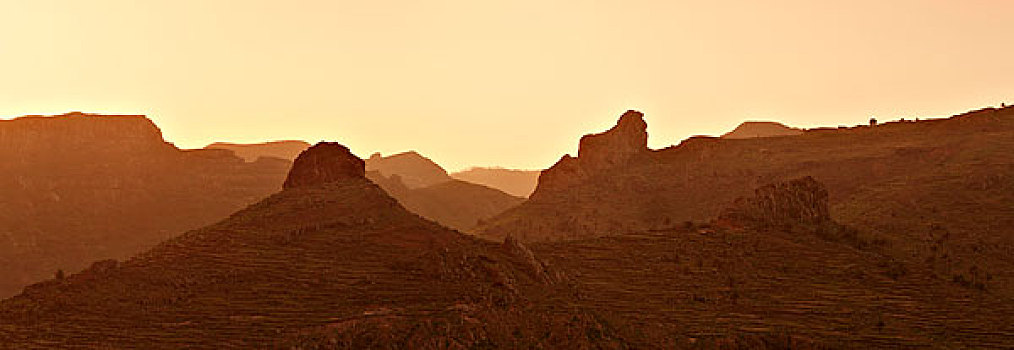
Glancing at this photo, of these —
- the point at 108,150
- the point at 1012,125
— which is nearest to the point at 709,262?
the point at 1012,125

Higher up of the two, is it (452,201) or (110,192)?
(110,192)

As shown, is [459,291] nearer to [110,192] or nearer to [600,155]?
[600,155]

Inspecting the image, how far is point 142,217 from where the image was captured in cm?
10888

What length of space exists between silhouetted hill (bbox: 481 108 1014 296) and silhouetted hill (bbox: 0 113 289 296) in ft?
153

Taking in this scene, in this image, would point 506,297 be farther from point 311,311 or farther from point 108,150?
point 108,150

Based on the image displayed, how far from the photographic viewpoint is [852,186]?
74750 millimetres

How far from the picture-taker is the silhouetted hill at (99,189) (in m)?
93.6

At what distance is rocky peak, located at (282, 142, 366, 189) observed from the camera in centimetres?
3697

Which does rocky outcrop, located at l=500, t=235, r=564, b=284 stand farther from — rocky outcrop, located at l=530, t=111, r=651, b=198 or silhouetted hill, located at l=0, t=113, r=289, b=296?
silhouetted hill, located at l=0, t=113, r=289, b=296

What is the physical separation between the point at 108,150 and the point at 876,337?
135 metres

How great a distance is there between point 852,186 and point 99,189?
9977 cm

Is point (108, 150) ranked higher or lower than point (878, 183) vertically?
higher

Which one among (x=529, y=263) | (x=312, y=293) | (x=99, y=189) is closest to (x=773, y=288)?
(x=529, y=263)

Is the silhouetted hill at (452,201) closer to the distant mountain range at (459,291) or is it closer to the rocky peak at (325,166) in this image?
the rocky peak at (325,166)
